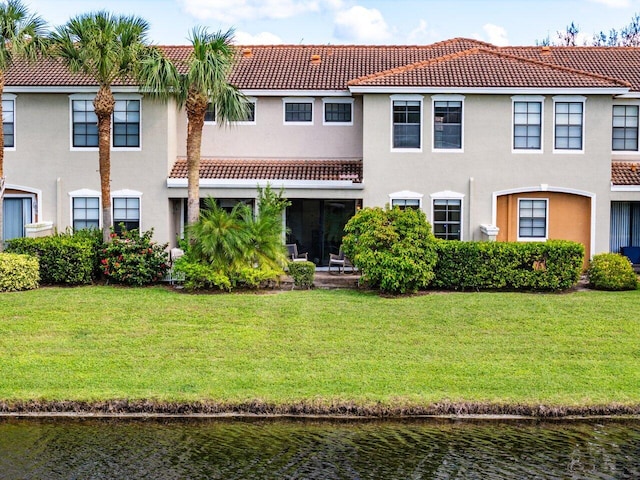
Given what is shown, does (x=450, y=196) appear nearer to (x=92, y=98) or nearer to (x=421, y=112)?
(x=421, y=112)

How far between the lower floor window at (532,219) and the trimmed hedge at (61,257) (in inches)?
510

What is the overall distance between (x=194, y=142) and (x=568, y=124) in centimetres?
1141

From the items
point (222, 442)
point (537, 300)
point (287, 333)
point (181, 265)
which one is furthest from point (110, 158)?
point (222, 442)

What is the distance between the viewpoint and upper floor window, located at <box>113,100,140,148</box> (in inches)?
1137

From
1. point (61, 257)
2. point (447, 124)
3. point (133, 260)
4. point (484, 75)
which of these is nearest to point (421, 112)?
point (447, 124)

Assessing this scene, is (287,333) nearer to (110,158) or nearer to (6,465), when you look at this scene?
(6,465)

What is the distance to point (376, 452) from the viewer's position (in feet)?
46.4

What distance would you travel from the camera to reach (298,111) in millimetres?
29953

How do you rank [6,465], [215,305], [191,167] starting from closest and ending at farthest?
[6,465] < [215,305] < [191,167]

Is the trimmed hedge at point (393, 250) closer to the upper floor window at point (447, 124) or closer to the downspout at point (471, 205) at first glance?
the downspout at point (471, 205)

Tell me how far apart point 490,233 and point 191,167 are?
29.3ft

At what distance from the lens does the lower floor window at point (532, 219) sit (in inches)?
1125

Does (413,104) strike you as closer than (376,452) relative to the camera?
No

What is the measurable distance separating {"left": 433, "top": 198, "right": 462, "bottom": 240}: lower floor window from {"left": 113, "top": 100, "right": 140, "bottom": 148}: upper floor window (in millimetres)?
9558
